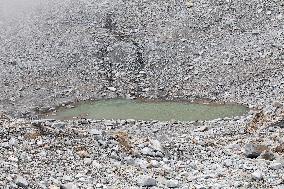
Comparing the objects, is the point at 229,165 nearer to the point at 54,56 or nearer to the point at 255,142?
the point at 255,142

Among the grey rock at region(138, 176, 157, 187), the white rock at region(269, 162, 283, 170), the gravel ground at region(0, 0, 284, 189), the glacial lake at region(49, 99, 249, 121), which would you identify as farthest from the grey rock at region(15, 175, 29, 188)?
the glacial lake at region(49, 99, 249, 121)

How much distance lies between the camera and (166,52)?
39.6m

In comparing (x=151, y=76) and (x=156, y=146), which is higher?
(x=156, y=146)

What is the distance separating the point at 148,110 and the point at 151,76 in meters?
4.14

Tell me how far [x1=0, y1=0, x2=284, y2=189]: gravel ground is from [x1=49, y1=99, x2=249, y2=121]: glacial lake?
843 mm

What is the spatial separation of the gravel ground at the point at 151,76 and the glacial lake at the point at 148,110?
2.77 ft

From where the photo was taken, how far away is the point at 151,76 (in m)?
38.2

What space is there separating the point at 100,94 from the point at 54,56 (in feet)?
18.6

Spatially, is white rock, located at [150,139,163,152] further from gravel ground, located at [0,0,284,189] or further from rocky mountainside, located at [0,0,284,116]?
rocky mountainside, located at [0,0,284,116]

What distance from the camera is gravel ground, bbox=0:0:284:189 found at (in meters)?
19.6

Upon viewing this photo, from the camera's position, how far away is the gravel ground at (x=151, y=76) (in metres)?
19.6

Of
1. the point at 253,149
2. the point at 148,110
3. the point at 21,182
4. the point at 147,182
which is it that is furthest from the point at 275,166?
the point at 148,110

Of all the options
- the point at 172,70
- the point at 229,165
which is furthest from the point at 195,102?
the point at 229,165

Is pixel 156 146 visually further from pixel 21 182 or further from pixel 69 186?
pixel 21 182
